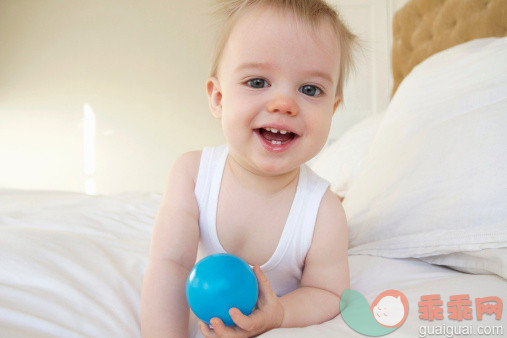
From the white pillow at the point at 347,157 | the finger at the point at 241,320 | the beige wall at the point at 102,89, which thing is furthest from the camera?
the beige wall at the point at 102,89

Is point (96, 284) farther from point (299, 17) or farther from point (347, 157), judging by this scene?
point (347, 157)

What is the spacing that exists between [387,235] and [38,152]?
422 centimetres

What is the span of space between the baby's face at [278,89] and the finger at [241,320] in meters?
0.29

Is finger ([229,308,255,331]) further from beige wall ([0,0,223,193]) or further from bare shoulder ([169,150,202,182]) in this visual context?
beige wall ([0,0,223,193])

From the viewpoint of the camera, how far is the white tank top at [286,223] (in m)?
0.84

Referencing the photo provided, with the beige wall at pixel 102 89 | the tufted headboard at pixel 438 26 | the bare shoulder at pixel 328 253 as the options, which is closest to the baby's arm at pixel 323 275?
the bare shoulder at pixel 328 253

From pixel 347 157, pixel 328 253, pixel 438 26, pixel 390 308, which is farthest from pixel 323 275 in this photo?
pixel 438 26

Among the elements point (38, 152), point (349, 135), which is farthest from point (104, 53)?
point (349, 135)

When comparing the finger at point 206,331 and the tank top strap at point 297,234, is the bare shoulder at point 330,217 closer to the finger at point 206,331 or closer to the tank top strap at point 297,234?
the tank top strap at point 297,234

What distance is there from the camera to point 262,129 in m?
0.80

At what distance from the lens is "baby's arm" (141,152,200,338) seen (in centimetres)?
68

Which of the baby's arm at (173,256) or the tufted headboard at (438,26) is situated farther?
the tufted headboard at (438,26)

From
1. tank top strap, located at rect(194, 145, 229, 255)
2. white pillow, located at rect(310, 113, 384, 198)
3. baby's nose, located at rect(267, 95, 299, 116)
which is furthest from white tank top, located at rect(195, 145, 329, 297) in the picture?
white pillow, located at rect(310, 113, 384, 198)

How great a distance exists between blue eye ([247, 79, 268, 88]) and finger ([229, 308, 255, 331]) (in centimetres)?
42
